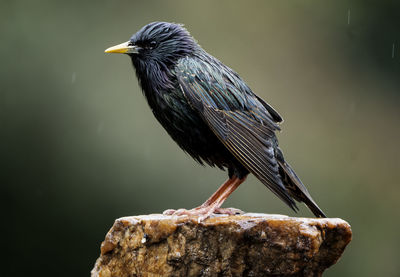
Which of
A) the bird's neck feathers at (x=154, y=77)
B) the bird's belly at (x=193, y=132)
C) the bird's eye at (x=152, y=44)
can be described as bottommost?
the bird's belly at (x=193, y=132)

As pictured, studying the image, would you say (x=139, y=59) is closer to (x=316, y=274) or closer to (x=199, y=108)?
(x=199, y=108)

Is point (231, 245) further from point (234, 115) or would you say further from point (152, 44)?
point (152, 44)

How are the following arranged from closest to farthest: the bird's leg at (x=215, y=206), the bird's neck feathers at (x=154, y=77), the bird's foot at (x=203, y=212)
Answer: the bird's foot at (x=203, y=212)
the bird's leg at (x=215, y=206)
the bird's neck feathers at (x=154, y=77)

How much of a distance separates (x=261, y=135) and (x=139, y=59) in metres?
1.19

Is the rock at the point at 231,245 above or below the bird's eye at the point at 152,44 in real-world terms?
below

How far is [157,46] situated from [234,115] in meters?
0.88

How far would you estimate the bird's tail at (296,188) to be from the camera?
406 centimetres

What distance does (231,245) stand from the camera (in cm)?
348

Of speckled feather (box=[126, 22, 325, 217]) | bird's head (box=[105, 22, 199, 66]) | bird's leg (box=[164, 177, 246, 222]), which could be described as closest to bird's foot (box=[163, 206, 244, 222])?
bird's leg (box=[164, 177, 246, 222])

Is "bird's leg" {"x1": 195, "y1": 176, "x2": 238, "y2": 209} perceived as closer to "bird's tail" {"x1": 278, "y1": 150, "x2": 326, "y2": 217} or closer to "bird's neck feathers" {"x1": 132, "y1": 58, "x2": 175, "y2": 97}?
"bird's tail" {"x1": 278, "y1": 150, "x2": 326, "y2": 217}

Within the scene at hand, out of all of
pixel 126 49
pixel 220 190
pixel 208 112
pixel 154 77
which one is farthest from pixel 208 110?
pixel 126 49

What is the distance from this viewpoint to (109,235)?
3723 mm

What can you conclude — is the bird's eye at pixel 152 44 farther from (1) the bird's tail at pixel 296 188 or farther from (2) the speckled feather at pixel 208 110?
(1) the bird's tail at pixel 296 188

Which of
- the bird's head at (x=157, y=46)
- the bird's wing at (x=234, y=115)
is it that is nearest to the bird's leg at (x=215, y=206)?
the bird's wing at (x=234, y=115)
